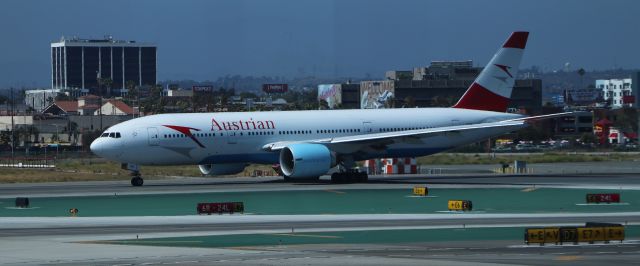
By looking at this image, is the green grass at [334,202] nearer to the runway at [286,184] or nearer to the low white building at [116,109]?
the runway at [286,184]

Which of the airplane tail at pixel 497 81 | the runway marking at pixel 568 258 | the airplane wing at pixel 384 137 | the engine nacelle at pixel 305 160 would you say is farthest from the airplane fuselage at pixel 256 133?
the runway marking at pixel 568 258

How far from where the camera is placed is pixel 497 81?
7356cm

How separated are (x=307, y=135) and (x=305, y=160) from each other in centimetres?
386

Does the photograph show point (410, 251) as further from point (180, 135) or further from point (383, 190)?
point (180, 135)

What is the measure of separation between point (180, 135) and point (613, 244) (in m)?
35.7

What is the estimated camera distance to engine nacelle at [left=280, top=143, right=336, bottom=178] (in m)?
64.9

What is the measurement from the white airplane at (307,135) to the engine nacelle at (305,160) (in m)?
0.05

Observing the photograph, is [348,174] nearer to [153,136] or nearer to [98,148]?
[153,136]

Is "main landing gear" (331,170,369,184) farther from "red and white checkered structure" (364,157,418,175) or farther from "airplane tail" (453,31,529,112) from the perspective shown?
"red and white checkered structure" (364,157,418,175)

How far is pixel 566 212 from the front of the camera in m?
46.0

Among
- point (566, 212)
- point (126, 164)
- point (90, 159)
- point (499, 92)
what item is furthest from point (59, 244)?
point (90, 159)

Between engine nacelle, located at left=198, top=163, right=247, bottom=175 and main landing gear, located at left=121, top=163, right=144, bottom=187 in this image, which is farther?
engine nacelle, located at left=198, top=163, right=247, bottom=175

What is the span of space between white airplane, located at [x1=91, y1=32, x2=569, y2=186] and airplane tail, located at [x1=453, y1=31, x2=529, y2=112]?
6 centimetres

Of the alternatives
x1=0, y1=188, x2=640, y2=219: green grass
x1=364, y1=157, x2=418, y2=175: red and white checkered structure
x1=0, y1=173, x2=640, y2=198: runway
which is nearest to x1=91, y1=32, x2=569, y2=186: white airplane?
x1=0, y1=173, x2=640, y2=198: runway
